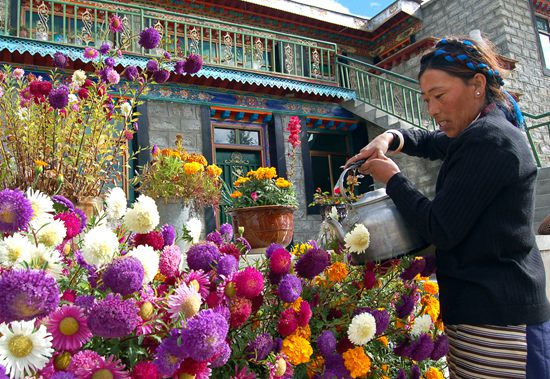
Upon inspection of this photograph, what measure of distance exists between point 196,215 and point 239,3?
8058 millimetres

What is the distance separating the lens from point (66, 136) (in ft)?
8.19

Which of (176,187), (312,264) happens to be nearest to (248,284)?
(312,264)

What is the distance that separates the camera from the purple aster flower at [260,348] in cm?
101

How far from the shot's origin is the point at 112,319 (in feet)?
2.26

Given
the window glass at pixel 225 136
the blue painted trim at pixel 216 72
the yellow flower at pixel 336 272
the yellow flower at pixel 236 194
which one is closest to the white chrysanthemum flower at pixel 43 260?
the yellow flower at pixel 336 272

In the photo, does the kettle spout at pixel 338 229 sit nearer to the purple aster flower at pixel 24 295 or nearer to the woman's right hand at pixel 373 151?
the woman's right hand at pixel 373 151

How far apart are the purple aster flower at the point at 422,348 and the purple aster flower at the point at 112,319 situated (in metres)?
0.95

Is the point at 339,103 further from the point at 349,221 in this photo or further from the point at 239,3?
the point at 349,221

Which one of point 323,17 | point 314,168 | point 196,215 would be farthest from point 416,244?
point 323,17

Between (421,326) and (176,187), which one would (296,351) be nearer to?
(421,326)

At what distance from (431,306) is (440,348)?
0.21 metres

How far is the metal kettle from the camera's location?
1311 millimetres

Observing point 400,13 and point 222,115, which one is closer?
point 222,115

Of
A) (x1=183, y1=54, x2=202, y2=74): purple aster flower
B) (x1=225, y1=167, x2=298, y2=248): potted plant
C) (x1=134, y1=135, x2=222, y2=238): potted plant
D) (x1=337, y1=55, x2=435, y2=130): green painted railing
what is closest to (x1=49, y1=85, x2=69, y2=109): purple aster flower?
(x1=183, y1=54, x2=202, y2=74): purple aster flower
